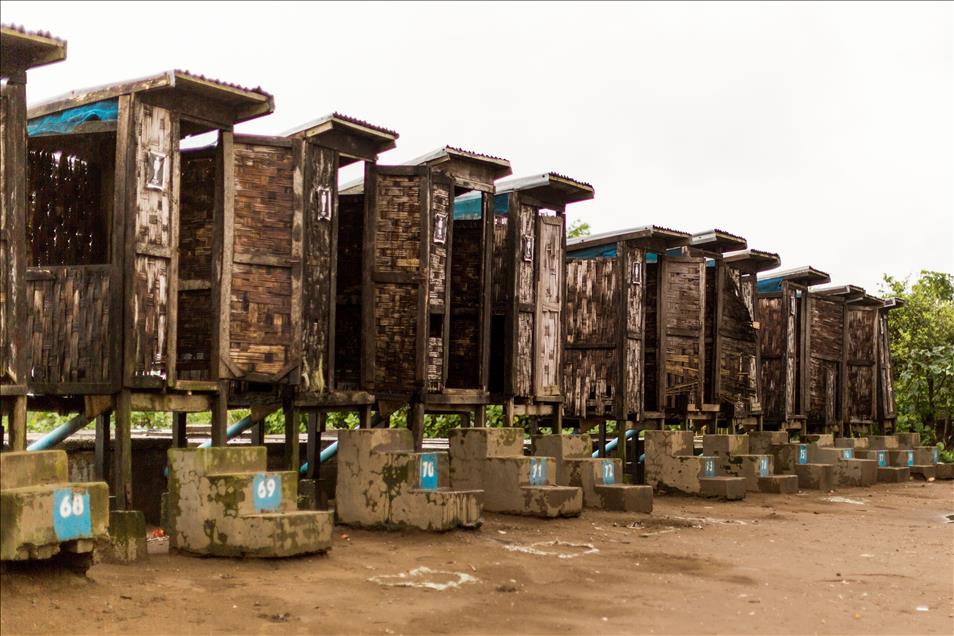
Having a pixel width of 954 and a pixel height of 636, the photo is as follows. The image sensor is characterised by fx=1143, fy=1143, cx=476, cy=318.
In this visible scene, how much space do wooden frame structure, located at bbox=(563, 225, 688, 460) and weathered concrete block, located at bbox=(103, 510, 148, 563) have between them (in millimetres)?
10514

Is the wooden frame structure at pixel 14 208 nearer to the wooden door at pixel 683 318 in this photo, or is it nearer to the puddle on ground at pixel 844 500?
the wooden door at pixel 683 318

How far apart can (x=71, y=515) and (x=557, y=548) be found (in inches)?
200

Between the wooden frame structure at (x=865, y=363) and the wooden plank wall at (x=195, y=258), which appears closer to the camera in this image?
the wooden plank wall at (x=195, y=258)

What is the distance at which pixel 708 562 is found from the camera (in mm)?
10938

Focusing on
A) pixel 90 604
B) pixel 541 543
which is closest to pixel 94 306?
pixel 90 604

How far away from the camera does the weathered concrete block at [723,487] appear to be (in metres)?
17.7

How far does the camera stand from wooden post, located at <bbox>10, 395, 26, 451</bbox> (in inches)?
356

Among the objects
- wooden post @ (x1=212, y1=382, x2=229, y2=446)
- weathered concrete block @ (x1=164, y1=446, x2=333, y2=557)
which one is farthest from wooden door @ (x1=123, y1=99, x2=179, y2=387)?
weathered concrete block @ (x1=164, y1=446, x2=333, y2=557)

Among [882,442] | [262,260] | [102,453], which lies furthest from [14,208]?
[882,442]

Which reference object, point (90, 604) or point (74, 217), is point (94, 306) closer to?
point (74, 217)

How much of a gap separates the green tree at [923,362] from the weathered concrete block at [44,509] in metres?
25.5

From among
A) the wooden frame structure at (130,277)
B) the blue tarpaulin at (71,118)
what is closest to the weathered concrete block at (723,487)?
the wooden frame structure at (130,277)

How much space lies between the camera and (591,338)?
1942cm

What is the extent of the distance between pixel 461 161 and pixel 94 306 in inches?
220
